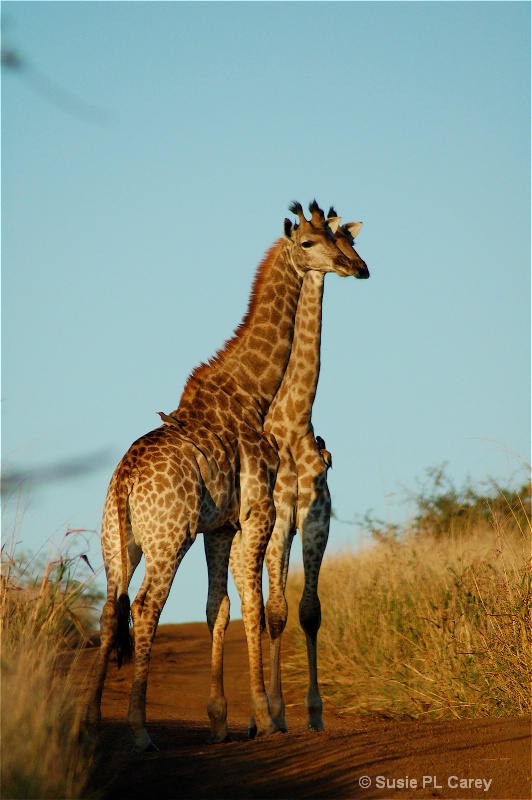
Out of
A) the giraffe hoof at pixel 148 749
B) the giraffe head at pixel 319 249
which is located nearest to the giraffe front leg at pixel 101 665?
the giraffe hoof at pixel 148 749

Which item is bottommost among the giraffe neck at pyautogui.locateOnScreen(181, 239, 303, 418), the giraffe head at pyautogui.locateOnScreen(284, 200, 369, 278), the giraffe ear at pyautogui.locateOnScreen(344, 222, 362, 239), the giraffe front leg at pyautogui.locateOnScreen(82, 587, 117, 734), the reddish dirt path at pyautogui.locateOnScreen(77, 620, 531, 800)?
the reddish dirt path at pyautogui.locateOnScreen(77, 620, 531, 800)

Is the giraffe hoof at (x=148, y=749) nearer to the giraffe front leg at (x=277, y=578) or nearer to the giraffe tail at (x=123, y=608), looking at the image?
the giraffe tail at (x=123, y=608)

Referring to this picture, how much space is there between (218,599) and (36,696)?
8.46 feet

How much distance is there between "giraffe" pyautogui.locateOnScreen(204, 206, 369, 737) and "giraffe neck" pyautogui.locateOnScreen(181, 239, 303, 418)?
29cm

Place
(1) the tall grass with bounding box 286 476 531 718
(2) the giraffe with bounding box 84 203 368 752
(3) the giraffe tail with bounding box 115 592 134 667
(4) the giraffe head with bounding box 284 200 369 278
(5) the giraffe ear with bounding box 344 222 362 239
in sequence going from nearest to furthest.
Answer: (3) the giraffe tail with bounding box 115 592 134 667, (2) the giraffe with bounding box 84 203 368 752, (1) the tall grass with bounding box 286 476 531 718, (4) the giraffe head with bounding box 284 200 369 278, (5) the giraffe ear with bounding box 344 222 362 239

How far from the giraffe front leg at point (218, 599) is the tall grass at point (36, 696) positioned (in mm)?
1253

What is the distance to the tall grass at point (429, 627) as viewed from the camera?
29.9 ft

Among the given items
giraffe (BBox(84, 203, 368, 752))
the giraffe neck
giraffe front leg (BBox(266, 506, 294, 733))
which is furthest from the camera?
giraffe front leg (BBox(266, 506, 294, 733))

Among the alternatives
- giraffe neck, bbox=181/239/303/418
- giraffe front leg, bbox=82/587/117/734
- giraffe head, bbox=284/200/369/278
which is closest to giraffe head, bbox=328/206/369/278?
giraffe head, bbox=284/200/369/278

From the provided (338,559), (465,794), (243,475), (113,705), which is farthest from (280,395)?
(338,559)

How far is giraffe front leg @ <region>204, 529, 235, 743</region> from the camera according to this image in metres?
8.48

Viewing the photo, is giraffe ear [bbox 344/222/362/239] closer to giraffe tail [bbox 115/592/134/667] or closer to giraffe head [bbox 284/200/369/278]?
giraffe head [bbox 284/200/369/278]

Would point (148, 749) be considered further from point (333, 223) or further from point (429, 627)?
point (333, 223)

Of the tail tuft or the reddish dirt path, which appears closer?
the reddish dirt path
